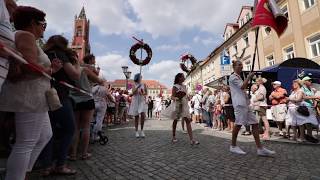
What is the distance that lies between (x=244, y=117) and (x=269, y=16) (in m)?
2.63

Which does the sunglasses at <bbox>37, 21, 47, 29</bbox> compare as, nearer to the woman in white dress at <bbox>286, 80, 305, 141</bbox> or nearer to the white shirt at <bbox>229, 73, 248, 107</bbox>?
the white shirt at <bbox>229, 73, 248, 107</bbox>

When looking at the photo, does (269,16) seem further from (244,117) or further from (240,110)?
(244,117)

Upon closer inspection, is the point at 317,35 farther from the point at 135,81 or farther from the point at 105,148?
the point at 105,148

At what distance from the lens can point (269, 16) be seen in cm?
633

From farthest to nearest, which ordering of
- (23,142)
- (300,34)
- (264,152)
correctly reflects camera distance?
1. (300,34)
2. (264,152)
3. (23,142)

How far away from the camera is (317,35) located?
18969 mm

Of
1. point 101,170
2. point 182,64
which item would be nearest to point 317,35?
point 182,64

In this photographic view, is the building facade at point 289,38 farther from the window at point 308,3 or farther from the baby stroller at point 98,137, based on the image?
the baby stroller at point 98,137

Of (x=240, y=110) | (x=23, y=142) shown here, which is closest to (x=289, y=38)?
(x=240, y=110)

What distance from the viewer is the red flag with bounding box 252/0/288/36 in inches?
242

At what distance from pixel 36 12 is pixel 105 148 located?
13.4ft

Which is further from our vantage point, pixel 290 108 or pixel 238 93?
pixel 290 108

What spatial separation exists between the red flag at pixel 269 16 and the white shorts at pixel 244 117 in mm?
2077

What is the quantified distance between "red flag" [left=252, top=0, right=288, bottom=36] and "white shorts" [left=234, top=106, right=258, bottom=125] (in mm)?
2077
